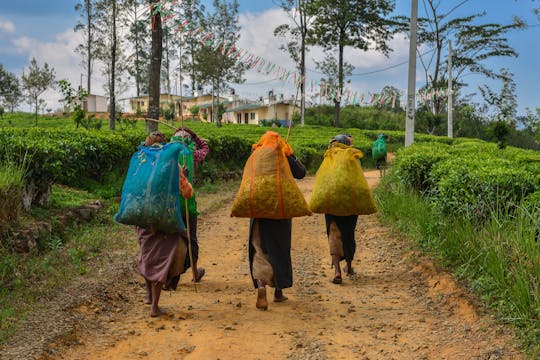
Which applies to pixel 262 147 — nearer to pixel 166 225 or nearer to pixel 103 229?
pixel 166 225

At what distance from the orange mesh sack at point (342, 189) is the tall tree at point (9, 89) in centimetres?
4672

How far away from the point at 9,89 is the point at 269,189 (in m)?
47.9

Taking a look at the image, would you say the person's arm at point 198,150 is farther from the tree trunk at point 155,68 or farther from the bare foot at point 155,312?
the tree trunk at point 155,68

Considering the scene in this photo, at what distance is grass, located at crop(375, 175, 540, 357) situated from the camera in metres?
3.98

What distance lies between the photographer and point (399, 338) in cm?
444

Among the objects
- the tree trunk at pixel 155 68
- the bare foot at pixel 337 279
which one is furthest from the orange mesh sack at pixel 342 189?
the tree trunk at pixel 155 68

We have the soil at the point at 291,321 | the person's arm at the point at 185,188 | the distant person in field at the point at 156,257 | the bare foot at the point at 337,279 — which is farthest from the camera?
the bare foot at the point at 337,279

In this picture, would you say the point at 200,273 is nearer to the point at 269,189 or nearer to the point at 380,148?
the point at 269,189

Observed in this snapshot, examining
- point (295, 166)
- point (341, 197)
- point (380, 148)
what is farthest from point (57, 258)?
point (380, 148)

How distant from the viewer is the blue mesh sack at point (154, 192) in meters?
4.67

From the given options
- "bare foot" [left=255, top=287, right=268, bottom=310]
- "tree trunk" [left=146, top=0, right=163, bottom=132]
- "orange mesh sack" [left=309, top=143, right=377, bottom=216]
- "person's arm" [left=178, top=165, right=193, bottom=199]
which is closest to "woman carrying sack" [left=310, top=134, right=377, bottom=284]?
"orange mesh sack" [left=309, top=143, right=377, bottom=216]

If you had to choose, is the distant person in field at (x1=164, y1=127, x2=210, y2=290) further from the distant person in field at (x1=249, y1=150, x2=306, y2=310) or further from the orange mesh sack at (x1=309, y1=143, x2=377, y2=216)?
the orange mesh sack at (x1=309, y1=143, x2=377, y2=216)

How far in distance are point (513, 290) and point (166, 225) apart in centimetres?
279

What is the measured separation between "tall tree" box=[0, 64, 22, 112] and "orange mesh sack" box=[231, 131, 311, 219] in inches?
1862
